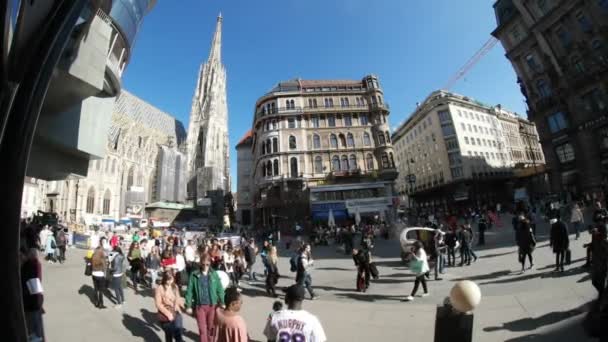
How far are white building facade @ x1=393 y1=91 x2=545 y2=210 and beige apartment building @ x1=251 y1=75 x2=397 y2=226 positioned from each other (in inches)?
379

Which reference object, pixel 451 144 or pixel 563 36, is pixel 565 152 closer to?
pixel 563 36

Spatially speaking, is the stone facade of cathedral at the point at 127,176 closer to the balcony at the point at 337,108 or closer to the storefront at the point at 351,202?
the balcony at the point at 337,108

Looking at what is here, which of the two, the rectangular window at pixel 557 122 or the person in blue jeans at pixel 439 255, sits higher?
the rectangular window at pixel 557 122

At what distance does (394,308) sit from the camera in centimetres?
646

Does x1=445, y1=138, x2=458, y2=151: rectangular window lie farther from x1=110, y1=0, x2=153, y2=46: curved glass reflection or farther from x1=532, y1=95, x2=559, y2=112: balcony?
x1=110, y1=0, x2=153, y2=46: curved glass reflection

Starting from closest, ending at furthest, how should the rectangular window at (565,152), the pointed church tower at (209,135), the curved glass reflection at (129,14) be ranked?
the curved glass reflection at (129,14) → the rectangular window at (565,152) → the pointed church tower at (209,135)

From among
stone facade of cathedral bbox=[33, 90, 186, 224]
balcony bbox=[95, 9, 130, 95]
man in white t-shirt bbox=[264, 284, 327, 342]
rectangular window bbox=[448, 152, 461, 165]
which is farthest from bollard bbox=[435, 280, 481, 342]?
stone facade of cathedral bbox=[33, 90, 186, 224]

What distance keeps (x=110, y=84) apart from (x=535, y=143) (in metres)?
75.7

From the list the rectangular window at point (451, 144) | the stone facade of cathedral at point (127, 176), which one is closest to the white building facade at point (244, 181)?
the stone facade of cathedral at point (127, 176)

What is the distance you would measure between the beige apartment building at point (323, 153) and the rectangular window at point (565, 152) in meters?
16.7

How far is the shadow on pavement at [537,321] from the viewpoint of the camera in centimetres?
468

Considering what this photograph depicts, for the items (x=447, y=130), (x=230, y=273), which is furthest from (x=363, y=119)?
(x=230, y=273)

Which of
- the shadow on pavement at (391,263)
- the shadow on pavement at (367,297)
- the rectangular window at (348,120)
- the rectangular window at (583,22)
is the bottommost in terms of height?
the shadow on pavement at (367,297)

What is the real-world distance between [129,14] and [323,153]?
2920 centimetres
